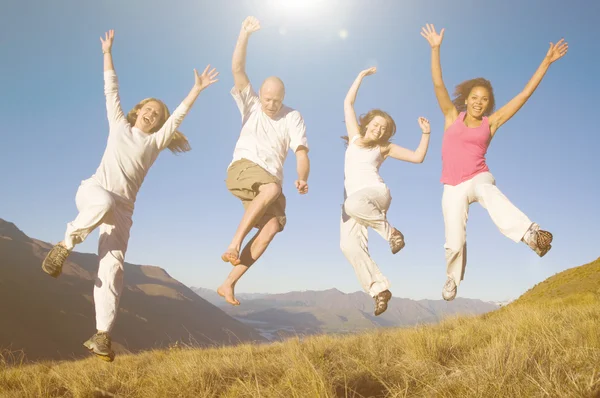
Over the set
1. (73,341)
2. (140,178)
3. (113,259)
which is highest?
(140,178)

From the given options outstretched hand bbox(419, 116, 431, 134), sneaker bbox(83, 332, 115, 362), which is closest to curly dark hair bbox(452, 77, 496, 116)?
outstretched hand bbox(419, 116, 431, 134)

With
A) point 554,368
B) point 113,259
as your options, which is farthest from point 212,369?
point 554,368

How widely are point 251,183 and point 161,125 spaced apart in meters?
1.74

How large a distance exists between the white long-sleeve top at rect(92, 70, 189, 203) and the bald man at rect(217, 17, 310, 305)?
38.2 inches

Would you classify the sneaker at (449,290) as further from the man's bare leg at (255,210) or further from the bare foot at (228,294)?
the bare foot at (228,294)

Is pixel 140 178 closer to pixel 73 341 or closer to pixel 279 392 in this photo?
pixel 279 392

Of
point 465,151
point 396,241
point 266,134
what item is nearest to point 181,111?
point 266,134

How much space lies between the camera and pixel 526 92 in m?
4.95

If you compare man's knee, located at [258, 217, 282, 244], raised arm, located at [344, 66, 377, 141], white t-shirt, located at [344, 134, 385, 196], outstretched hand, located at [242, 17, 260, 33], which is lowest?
man's knee, located at [258, 217, 282, 244]

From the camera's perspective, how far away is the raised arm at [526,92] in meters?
4.80

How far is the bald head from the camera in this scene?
17.2ft

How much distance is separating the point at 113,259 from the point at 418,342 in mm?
3721

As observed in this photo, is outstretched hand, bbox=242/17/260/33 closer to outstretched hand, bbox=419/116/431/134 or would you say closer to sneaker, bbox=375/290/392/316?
outstretched hand, bbox=419/116/431/134

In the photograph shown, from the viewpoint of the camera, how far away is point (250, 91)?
571 cm
